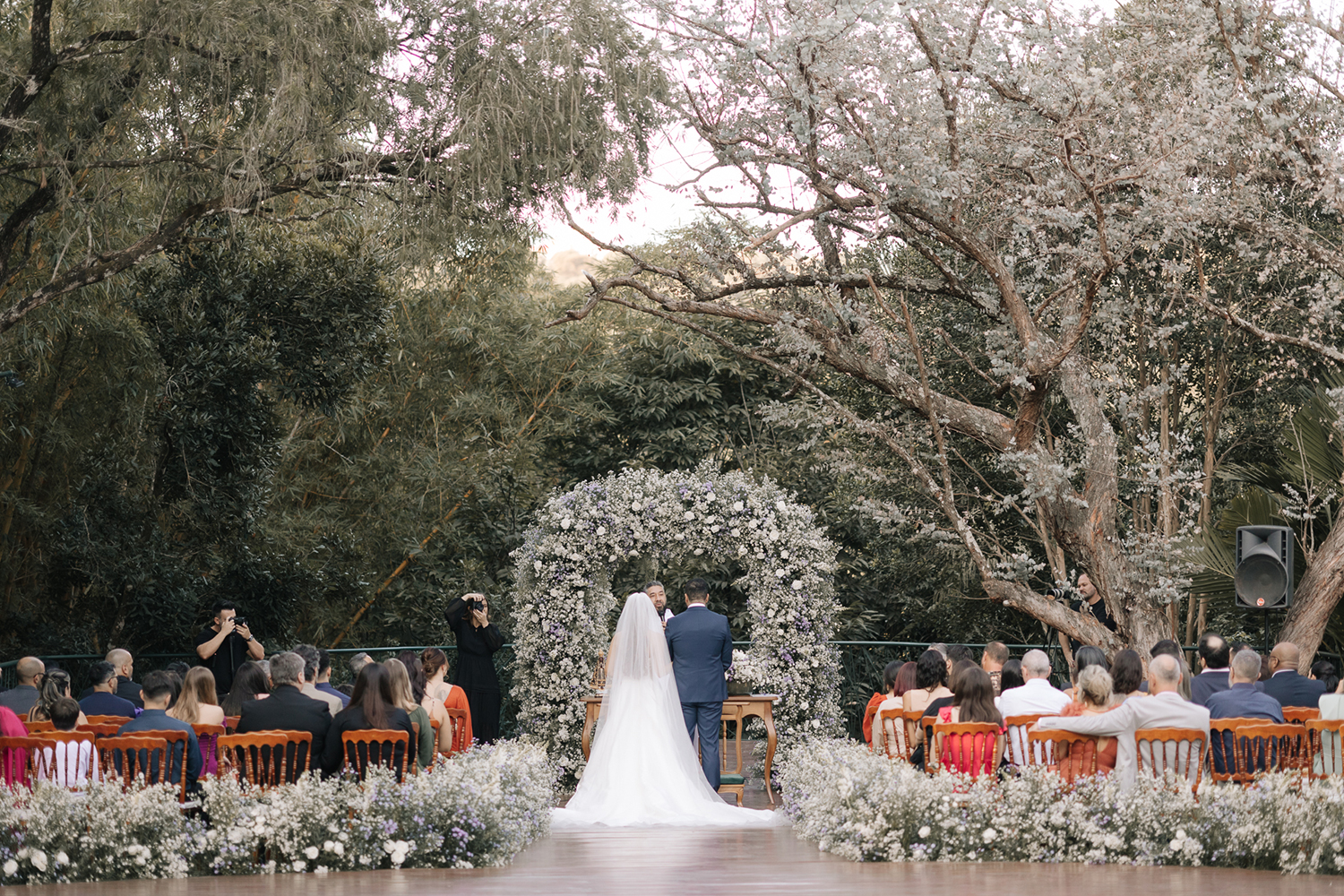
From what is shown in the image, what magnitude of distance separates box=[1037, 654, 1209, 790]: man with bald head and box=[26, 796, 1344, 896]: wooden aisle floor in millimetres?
523

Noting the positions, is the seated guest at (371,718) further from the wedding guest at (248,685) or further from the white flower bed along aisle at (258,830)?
the wedding guest at (248,685)

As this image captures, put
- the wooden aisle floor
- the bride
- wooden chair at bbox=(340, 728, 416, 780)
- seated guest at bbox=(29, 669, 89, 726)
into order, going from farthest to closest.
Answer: the bride
seated guest at bbox=(29, 669, 89, 726)
wooden chair at bbox=(340, 728, 416, 780)
the wooden aisle floor

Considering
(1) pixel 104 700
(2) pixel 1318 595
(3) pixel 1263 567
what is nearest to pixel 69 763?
(1) pixel 104 700

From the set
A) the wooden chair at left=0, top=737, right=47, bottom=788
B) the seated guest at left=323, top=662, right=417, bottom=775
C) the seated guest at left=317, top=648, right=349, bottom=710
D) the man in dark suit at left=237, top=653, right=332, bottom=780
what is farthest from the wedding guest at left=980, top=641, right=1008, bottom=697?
the wooden chair at left=0, top=737, right=47, bottom=788

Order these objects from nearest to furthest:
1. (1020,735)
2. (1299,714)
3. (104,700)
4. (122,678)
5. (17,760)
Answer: (17,760) → (1020,735) → (1299,714) → (104,700) → (122,678)

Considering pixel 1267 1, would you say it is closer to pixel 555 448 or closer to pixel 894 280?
pixel 894 280

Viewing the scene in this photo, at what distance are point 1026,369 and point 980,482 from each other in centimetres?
455

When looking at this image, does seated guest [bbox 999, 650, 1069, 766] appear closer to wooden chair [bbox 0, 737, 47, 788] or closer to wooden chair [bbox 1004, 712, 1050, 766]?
wooden chair [bbox 1004, 712, 1050, 766]

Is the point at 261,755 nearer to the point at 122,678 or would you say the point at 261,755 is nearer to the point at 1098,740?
the point at 122,678

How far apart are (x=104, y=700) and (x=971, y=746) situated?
15.3 ft

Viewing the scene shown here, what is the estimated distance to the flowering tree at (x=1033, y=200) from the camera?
11.4 metres

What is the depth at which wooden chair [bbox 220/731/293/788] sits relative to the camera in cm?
666

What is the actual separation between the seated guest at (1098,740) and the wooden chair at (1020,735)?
0.26 meters

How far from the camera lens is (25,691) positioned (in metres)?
Result: 8.15
